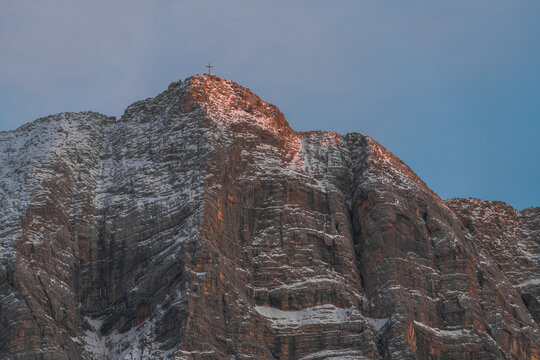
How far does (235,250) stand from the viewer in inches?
5335

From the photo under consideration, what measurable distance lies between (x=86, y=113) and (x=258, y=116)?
79.6 ft

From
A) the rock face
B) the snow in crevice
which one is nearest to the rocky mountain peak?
the rock face

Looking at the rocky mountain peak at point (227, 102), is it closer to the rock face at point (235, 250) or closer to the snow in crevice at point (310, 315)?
the rock face at point (235, 250)

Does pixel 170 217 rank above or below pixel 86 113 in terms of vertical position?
below

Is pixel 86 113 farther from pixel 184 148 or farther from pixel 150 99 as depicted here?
pixel 184 148

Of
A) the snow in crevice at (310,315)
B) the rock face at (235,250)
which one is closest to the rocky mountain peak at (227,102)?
the rock face at (235,250)

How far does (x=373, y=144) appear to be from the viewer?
502ft

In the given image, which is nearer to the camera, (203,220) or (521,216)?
(203,220)

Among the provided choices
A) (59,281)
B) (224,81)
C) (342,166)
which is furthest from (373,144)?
(59,281)

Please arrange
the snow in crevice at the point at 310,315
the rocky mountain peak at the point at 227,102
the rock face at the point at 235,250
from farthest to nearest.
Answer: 1. the rocky mountain peak at the point at 227,102
2. the snow in crevice at the point at 310,315
3. the rock face at the point at 235,250

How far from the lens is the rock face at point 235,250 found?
416ft

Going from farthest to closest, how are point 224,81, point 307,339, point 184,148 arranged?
point 224,81, point 184,148, point 307,339

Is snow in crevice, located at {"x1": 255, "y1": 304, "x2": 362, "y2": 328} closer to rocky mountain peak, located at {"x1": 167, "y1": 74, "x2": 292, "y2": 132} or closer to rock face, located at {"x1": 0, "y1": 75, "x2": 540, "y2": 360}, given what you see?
rock face, located at {"x1": 0, "y1": 75, "x2": 540, "y2": 360}

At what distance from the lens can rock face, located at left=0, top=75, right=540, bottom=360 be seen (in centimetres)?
12669
